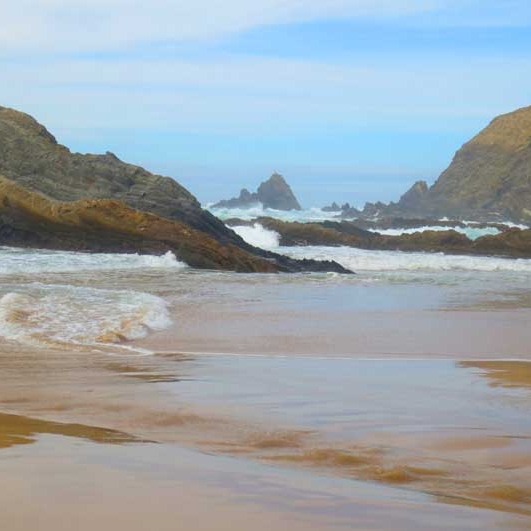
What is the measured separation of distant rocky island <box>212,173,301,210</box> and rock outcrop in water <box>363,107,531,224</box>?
1019 cm

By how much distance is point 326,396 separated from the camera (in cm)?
527

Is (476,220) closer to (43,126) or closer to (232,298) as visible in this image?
(43,126)

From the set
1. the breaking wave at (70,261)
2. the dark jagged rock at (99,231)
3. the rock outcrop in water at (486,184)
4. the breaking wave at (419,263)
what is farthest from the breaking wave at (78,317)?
the rock outcrop in water at (486,184)

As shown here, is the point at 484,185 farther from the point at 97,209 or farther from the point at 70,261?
the point at 70,261

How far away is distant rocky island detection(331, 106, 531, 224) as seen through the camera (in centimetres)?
8088

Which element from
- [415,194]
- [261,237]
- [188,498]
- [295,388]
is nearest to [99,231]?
[261,237]

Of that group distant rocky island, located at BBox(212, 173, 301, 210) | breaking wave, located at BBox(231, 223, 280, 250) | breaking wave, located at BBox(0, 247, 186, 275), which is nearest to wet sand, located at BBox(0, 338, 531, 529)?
breaking wave, located at BBox(0, 247, 186, 275)

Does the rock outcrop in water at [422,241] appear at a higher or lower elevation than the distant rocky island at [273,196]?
lower

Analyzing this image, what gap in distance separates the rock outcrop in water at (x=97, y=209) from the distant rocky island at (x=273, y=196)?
67.4m

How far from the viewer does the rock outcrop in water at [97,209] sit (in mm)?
20062

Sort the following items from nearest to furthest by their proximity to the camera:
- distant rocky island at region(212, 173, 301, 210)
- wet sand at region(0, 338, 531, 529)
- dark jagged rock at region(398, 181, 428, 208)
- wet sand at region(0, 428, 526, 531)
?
wet sand at region(0, 428, 526, 531)
wet sand at region(0, 338, 531, 529)
distant rocky island at region(212, 173, 301, 210)
dark jagged rock at region(398, 181, 428, 208)

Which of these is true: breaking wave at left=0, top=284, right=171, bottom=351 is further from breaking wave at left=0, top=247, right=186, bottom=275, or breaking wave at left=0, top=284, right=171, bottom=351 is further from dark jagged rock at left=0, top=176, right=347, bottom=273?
dark jagged rock at left=0, top=176, right=347, bottom=273

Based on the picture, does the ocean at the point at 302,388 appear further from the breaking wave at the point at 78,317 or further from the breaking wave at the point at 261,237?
the breaking wave at the point at 261,237

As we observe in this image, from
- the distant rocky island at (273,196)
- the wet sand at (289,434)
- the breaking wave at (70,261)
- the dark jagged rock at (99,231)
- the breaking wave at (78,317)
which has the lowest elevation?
the wet sand at (289,434)
